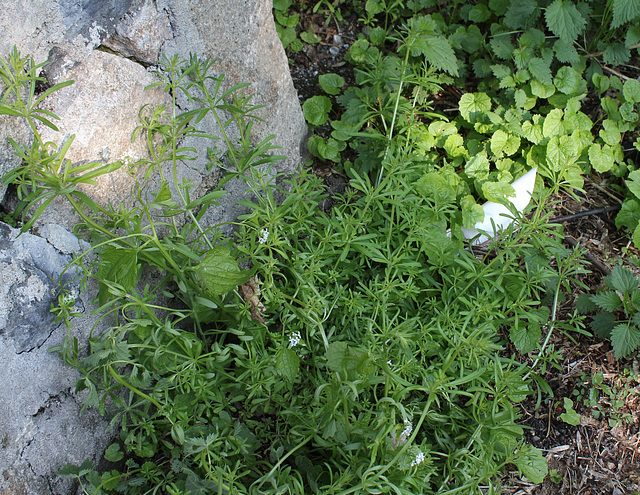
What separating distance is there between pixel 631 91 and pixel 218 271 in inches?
118

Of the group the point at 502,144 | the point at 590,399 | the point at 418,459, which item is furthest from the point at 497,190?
the point at 418,459

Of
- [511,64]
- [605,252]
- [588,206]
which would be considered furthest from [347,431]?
[511,64]

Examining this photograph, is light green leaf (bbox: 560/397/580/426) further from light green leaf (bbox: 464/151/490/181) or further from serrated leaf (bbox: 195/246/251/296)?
→ serrated leaf (bbox: 195/246/251/296)

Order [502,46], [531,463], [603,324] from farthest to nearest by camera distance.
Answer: [502,46] < [603,324] < [531,463]

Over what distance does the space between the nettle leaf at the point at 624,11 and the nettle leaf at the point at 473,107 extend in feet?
2.96

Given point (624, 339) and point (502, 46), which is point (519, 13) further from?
point (624, 339)

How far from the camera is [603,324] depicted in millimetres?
2592

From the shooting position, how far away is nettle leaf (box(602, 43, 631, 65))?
3.21 m

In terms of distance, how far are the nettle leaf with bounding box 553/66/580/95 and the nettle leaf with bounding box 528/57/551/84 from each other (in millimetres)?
86

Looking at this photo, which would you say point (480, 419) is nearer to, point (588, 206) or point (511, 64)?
point (588, 206)

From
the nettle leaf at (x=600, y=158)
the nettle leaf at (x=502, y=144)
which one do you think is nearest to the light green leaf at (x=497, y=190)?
the nettle leaf at (x=502, y=144)

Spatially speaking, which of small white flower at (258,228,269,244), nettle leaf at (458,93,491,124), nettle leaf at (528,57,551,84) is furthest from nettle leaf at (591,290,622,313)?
small white flower at (258,228,269,244)

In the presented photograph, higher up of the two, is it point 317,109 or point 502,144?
point 317,109

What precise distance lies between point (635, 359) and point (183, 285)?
8.00 feet
